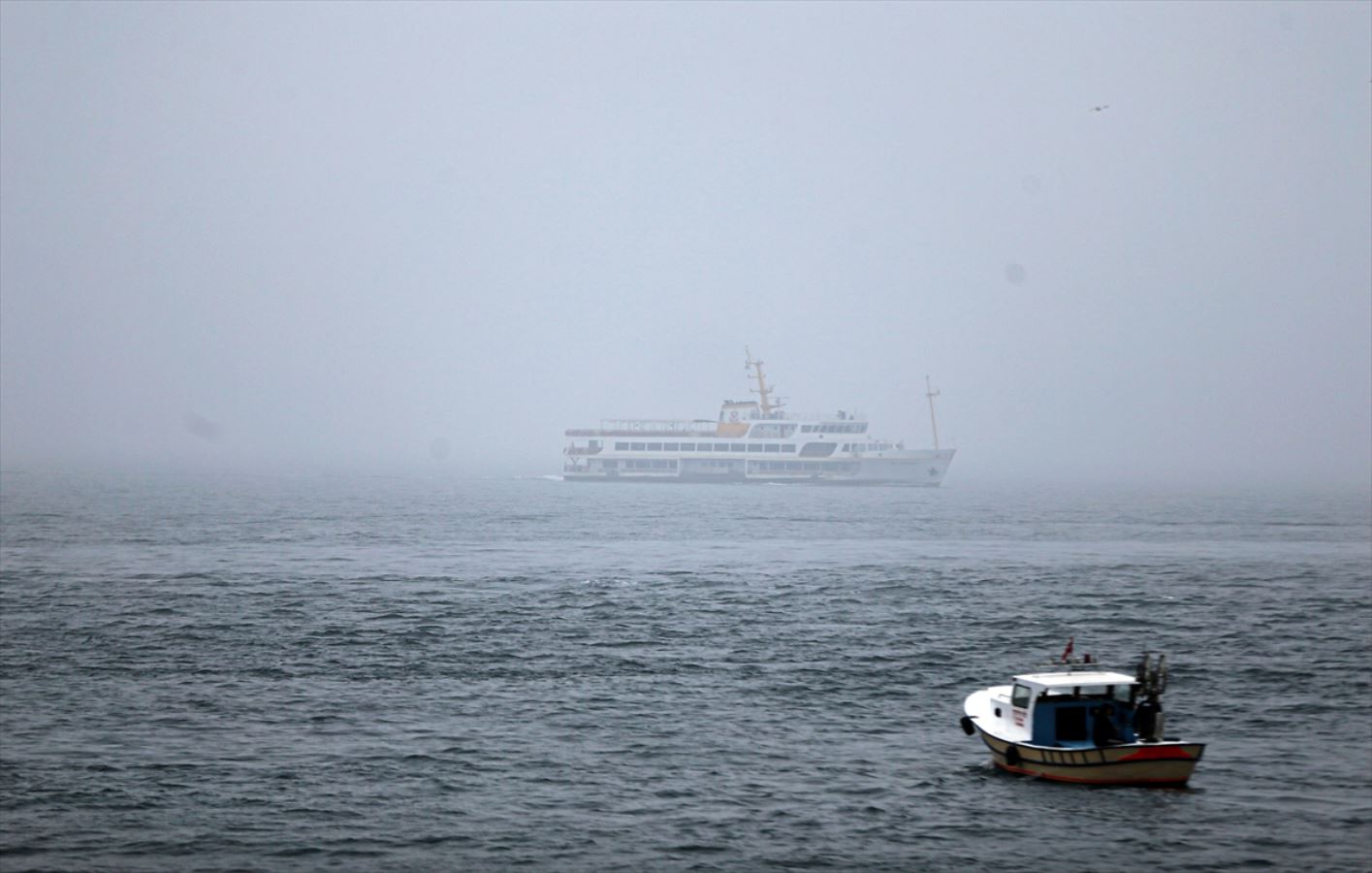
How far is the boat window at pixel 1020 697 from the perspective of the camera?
95.8 ft

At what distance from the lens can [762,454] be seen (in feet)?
578

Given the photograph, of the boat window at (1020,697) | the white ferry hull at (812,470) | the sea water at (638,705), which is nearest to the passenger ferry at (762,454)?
the white ferry hull at (812,470)

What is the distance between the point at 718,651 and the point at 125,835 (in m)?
24.3

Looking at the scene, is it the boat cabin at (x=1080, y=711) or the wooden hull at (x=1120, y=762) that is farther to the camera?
the boat cabin at (x=1080, y=711)

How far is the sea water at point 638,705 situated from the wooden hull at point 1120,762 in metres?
0.42

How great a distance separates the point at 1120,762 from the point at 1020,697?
9.03ft

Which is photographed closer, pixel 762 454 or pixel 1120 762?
pixel 1120 762

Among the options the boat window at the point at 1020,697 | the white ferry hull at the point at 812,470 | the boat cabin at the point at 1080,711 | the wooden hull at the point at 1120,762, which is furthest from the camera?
the white ferry hull at the point at 812,470

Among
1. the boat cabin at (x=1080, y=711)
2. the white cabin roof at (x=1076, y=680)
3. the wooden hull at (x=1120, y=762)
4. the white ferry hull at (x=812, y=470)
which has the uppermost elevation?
the white ferry hull at (x=812, y=470)

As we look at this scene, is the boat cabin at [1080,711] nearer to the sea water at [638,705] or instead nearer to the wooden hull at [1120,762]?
the wooden hull at [1120,762]

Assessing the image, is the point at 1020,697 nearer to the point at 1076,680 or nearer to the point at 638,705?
the point at 1076,680

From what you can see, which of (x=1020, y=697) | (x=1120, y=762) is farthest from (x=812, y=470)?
(x=1120, y=762)

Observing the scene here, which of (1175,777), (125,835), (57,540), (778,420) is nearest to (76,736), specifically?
(125,835)

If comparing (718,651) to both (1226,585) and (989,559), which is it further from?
(989,559)
